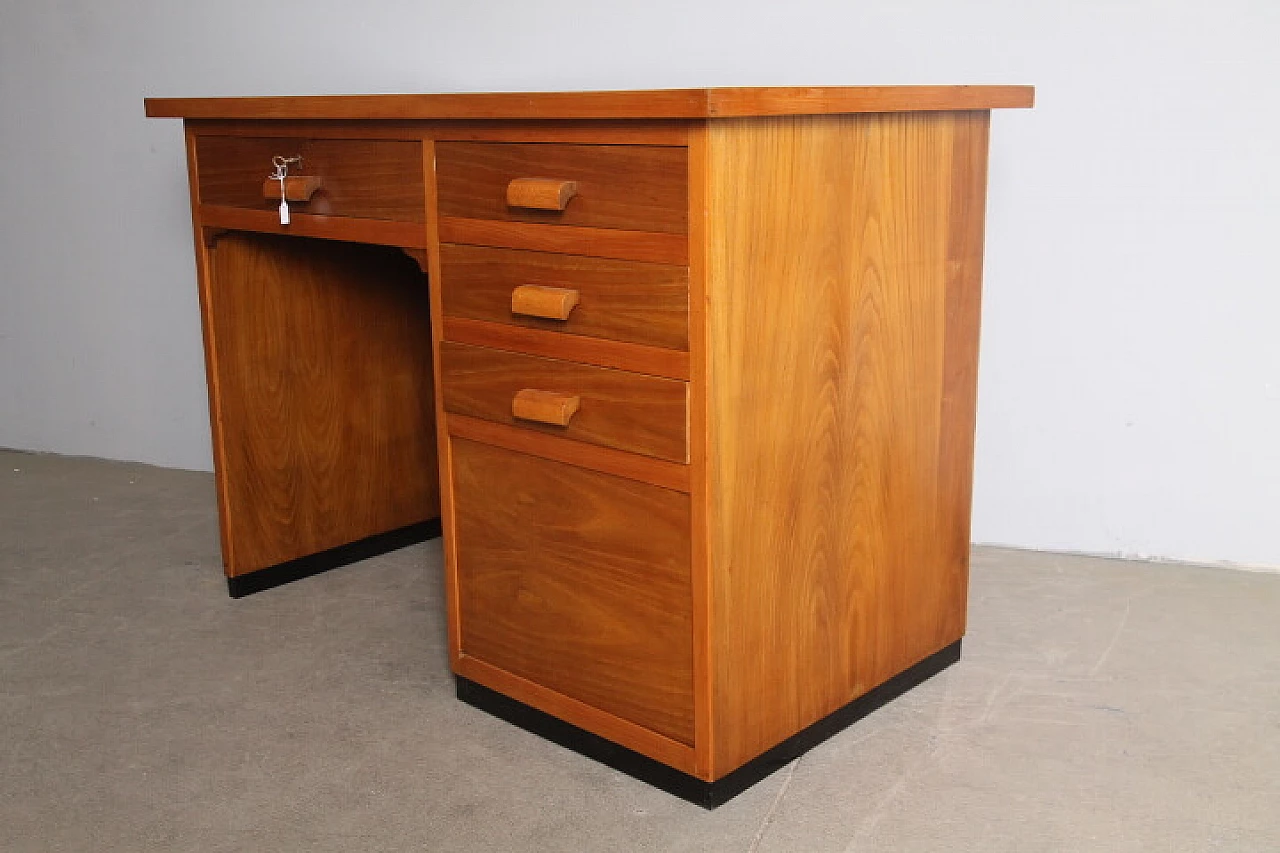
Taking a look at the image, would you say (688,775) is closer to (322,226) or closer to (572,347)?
(572,347)

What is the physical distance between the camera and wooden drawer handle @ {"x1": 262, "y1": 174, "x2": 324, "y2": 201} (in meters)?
2.04

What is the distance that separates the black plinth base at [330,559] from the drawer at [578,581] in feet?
2.13

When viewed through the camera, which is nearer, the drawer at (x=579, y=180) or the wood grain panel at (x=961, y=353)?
the drawer at (x=579, y=180)

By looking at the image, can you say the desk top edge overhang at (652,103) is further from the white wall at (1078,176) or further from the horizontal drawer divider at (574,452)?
the white wall at (1078,176)

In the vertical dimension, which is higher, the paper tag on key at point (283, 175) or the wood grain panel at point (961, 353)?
the paper tag on key at point (283, 175)

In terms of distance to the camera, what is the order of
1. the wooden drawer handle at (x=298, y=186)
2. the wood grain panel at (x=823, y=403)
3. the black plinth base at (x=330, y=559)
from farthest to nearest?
the black plinth base at (x=330, y=559), the wooden drawer handle at (x=298, y=186), the wood grain panel at (x=823, y=403)

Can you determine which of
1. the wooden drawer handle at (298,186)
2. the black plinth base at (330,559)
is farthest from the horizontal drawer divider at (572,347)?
the black plinth base at (330,559)

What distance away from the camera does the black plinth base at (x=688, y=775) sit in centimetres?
167

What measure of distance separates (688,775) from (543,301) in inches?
23.3

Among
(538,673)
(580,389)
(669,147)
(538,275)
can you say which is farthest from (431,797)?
(669,147)

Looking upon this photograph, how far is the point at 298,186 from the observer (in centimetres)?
205

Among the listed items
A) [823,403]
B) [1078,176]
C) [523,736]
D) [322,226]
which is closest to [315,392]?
[322,226]

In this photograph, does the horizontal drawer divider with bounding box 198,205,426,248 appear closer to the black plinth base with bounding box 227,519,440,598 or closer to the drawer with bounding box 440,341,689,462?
the drawer with bounding box 440,341,689,462

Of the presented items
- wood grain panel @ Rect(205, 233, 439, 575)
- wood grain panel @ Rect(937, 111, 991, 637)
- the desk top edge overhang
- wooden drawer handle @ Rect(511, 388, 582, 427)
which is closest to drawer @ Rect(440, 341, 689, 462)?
wooden drawer handle @ Rect(511, 388, 582, 427)
